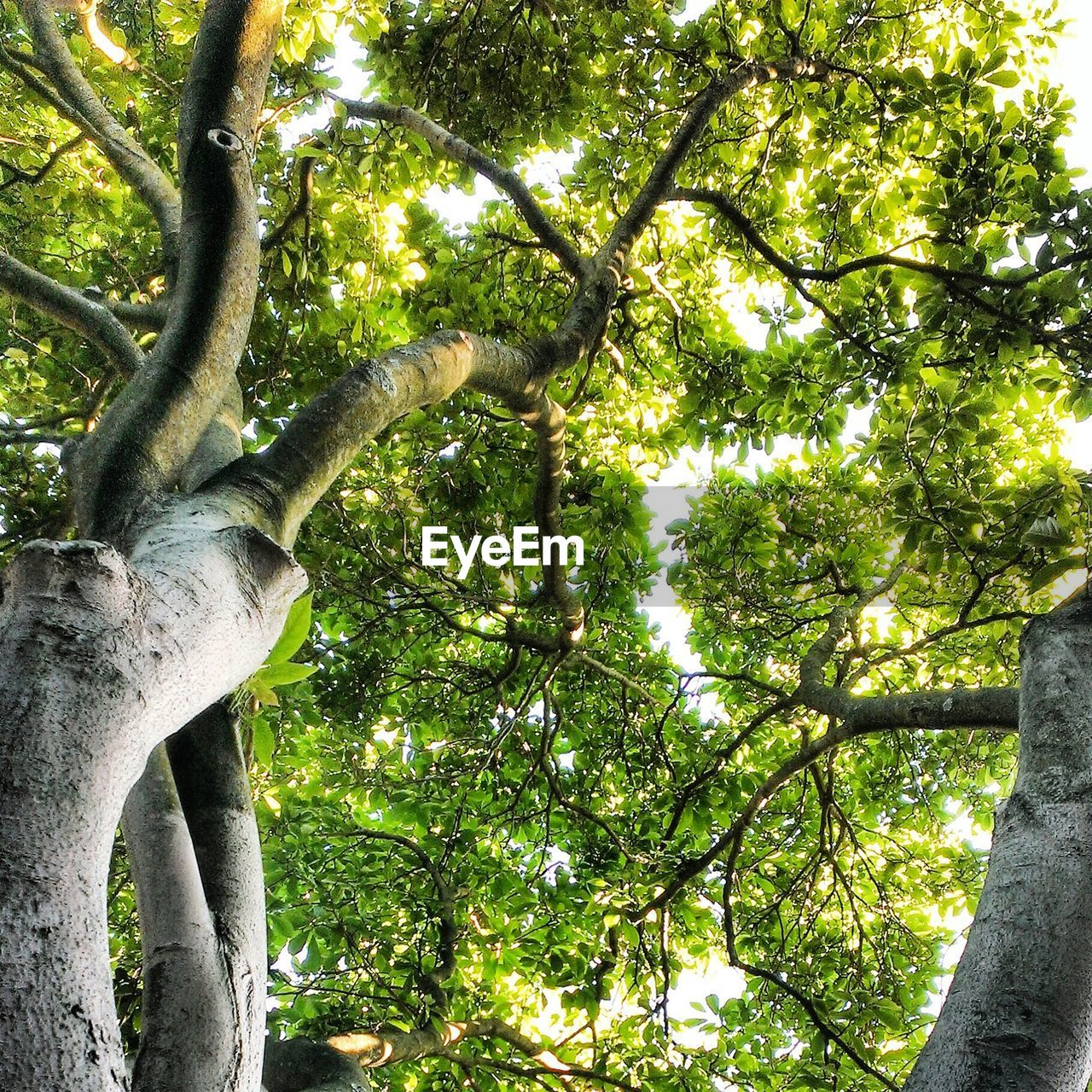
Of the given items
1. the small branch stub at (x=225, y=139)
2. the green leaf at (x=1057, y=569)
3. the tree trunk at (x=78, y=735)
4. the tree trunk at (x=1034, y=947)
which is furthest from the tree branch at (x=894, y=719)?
the small branch stub at (x=225, y=139)

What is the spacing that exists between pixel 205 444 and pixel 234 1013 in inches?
55.2

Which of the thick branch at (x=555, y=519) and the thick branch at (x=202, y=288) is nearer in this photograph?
the thick branch at (x=202, y=288)

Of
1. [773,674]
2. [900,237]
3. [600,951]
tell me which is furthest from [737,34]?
[600,951]

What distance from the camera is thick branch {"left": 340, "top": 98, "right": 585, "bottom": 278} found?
12.9 ft

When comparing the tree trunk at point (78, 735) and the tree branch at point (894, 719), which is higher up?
the tree branch at point (894, 719)

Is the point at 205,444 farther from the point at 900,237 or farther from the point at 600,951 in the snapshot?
the point at 900,237

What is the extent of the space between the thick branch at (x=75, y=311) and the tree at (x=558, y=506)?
0.07ft

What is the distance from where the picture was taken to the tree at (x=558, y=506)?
6.05ft

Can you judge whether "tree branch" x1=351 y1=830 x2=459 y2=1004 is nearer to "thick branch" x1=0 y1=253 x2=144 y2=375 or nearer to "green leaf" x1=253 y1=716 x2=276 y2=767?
"green leaf" x1=253 y1=716 x2=276 y2=767

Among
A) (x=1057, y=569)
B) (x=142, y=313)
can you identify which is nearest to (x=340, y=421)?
(x=1057, y=569)

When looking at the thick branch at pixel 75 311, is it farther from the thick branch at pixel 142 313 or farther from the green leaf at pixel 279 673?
the green leaf at pixel 279 673

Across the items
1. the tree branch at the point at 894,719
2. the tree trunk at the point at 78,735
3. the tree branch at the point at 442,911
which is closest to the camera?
the tree trunk at the point at 78,735

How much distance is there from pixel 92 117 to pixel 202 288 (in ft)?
9.31

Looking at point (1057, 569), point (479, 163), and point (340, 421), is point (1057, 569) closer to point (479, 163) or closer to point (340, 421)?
point (340, 421)
